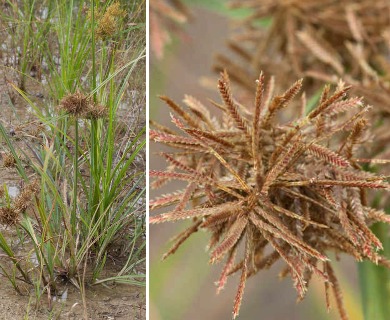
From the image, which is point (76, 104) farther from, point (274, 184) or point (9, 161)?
point (274, 184)

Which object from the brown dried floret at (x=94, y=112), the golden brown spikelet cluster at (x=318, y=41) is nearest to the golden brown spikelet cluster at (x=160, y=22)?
the golden brown spikelet cluster at (x=318, y=41)

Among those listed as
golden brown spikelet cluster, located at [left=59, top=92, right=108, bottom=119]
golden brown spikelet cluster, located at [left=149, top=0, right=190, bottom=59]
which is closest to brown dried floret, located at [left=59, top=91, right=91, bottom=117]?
golden brown spikelet cluster, located at [left=59, top=92, right=108, bottom=119]

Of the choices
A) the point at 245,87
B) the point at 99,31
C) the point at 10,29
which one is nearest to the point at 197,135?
the point at 99,31

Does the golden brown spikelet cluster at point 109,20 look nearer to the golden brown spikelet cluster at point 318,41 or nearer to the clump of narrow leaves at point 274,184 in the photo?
the clump of narrow leaves at point 274,184

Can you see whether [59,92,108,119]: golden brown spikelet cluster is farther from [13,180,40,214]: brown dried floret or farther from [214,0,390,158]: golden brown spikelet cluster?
[214,0,390,158]: golden brown spikelet cluster

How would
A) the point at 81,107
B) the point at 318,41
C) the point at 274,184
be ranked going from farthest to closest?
the point at 318,41 → the point at 81,107 → the point at 274,184

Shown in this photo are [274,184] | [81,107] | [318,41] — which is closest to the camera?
[274,184]

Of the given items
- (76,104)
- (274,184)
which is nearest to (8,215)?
(76,104)

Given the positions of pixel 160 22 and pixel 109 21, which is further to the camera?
pixel 160 22
